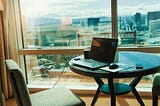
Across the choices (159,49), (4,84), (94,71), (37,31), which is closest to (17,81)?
(94,71)

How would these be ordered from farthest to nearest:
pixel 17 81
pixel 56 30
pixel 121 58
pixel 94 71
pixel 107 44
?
pixel 56 30, pixel 121 58, pixel 107 44, pixel 94 71, pixel 17 81

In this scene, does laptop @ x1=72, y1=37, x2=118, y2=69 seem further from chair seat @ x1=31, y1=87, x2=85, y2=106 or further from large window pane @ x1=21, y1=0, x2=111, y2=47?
large window pane @ x1=21, y1=0, x2=111, y2=47

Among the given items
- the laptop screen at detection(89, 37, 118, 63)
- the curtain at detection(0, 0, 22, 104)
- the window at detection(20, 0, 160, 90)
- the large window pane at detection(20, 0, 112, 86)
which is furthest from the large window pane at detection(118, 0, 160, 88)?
the curtain at detection(0, 0, 22, 104)

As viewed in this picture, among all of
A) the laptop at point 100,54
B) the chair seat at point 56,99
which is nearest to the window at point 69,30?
the laptop at point 100,54

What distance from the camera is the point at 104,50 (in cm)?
230

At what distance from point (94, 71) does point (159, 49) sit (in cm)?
146

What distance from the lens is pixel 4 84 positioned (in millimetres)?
3271

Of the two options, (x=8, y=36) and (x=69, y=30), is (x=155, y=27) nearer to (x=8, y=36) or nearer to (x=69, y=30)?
(x=69, y=30)

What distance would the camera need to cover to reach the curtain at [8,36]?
10.4 feet

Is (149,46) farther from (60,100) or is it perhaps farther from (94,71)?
(60,100)

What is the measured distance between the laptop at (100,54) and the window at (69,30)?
0.90m

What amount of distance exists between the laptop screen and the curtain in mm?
1396

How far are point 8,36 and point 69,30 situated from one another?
2.91 feet

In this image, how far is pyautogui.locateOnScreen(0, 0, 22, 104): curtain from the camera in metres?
3.18
